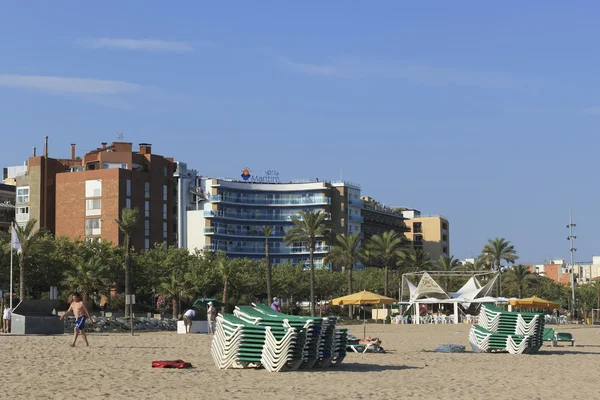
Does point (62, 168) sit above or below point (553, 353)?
above

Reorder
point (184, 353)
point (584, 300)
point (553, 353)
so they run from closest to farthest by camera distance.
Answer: point (184, 353)
point (553, 353)
point (584, 300)

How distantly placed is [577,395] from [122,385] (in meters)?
7.47

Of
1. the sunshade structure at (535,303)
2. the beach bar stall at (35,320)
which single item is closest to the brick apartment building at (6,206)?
the sunshade structure at (535,303)

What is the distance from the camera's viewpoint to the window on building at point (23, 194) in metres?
113

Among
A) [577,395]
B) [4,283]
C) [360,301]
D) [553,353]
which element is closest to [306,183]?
[4,283]

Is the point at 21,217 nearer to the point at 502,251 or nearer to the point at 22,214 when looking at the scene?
the point at 22,214

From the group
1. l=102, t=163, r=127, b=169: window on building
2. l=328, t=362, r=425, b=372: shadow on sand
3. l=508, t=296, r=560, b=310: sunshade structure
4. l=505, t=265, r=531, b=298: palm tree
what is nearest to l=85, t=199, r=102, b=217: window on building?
l=102, t=163, r=127, b=169: window on building

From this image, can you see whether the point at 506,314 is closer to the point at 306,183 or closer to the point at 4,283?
the point at 4,283

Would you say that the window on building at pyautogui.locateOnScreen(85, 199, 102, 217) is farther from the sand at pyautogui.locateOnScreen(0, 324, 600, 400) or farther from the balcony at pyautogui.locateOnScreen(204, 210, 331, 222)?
the sand at pyautogui.locateOnScreen(0, 324, 600, 400)

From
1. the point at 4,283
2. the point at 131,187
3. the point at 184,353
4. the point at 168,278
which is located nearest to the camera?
the point at 184,353

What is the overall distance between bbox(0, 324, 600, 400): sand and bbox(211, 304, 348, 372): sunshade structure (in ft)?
1.11

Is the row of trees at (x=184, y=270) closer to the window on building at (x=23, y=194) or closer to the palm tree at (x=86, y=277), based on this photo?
the palm tree at (x=86, y=277)

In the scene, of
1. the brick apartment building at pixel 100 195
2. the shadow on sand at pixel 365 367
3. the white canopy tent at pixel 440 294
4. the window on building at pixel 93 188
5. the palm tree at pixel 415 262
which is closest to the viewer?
the shadow on sand at pixel 365 367

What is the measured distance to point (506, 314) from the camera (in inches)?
1024
